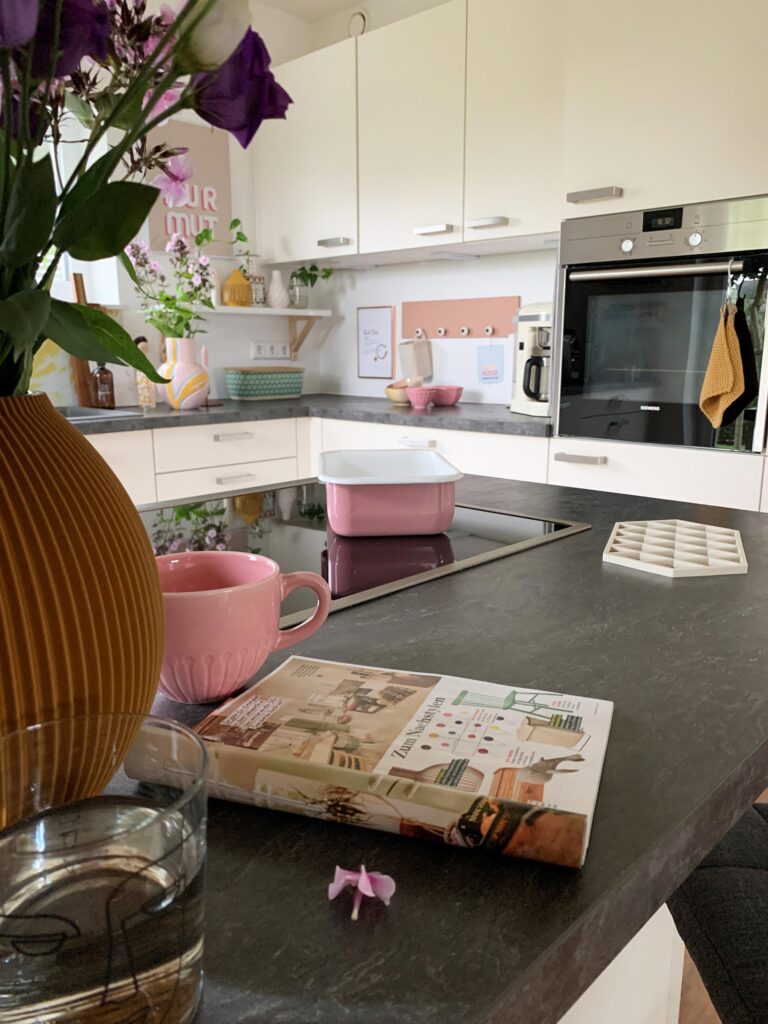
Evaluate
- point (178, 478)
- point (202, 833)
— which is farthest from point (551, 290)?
point (202, 833)

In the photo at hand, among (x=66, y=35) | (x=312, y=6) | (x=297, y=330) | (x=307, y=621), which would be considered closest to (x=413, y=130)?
(x=312, y=6)

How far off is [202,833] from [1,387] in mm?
244

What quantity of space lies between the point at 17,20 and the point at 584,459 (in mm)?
2269

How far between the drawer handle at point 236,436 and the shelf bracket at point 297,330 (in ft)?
3.15

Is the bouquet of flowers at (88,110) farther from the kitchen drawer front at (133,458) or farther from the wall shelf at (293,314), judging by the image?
the wall shelf at (293,314)

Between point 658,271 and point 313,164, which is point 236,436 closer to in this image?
point 313,164

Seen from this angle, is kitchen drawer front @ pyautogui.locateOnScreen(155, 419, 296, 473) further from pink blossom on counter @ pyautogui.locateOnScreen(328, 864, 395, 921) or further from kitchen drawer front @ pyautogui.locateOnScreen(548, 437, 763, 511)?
pink blossom on counter @ pyautogui.locateOnScreen(328, 864, 395, 921)

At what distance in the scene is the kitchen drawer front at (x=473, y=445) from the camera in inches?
101

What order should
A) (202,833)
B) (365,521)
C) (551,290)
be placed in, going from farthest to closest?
(551,290) < (365,521) < (202,833)

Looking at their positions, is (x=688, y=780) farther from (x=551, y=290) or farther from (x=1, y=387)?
(x=551, y=290)

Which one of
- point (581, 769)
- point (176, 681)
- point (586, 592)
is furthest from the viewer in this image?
point (586, 592)

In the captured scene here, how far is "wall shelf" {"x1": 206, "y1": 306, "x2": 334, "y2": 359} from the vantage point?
3342mm

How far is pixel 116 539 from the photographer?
0.42m

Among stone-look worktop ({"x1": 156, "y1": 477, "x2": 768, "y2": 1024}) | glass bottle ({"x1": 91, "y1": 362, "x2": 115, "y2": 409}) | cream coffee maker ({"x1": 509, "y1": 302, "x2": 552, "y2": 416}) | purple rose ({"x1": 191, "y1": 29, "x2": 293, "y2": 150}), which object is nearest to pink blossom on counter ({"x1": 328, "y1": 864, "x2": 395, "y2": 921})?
stone-look worktop ({"x1": 156, "y1": 477, "x2": 768, "y2": 1024})
